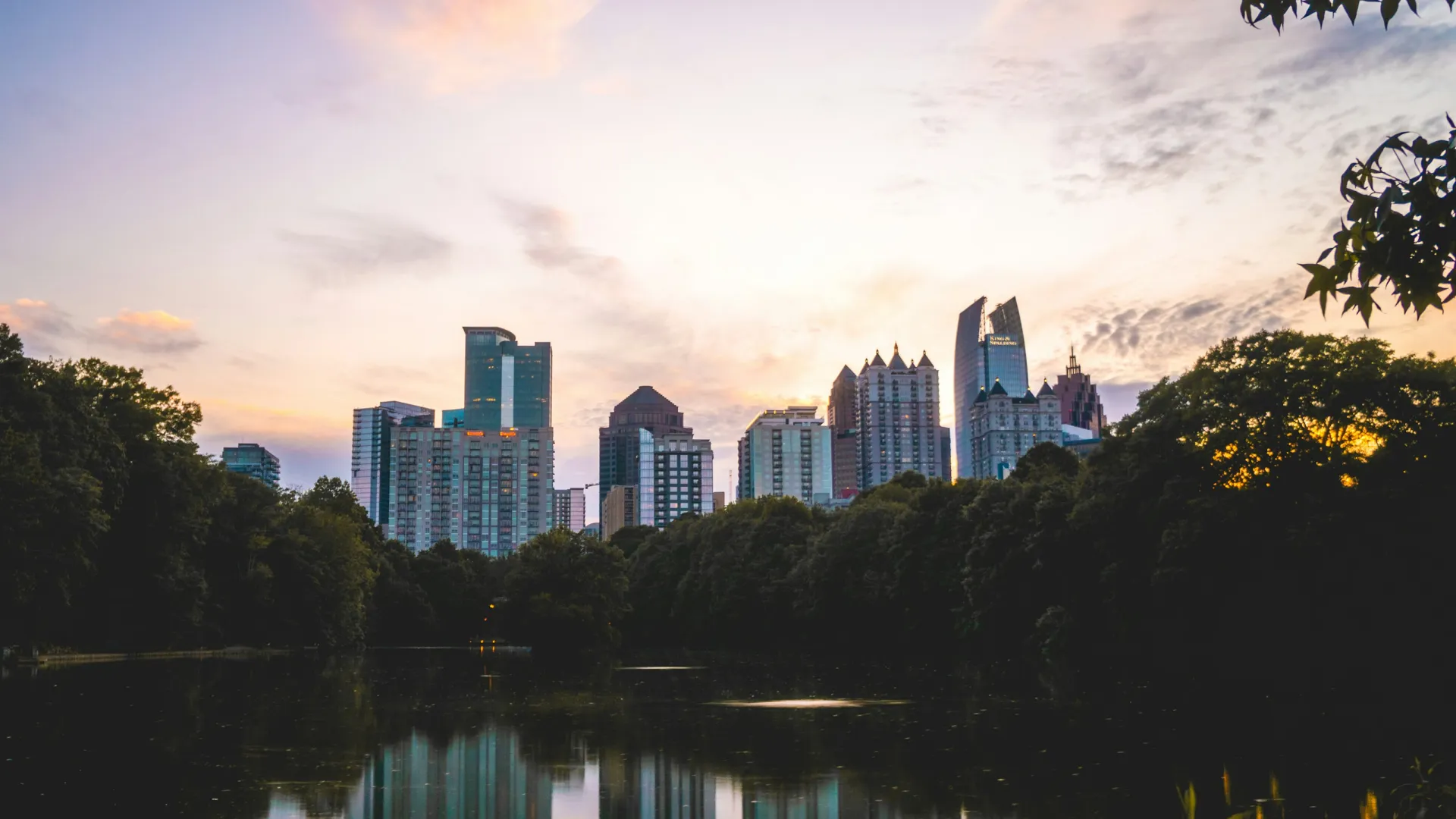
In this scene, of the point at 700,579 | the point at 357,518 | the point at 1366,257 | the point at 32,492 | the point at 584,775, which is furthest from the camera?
the point at 357,518

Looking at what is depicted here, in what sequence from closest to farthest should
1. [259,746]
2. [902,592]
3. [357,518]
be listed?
1. [259,746]
2. [902,592]
3. [357,518]

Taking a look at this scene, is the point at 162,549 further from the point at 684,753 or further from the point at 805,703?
the point at 684,753

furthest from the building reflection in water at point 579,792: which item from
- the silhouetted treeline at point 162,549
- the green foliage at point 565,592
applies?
the green foliage at point 565,592

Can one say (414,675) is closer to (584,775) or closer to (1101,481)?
(1101,481)

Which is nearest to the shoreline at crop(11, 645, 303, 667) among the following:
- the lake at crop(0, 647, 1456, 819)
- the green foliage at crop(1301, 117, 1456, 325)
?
the lake at crop(0, 647, 1456, 819)

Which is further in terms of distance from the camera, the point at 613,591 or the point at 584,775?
the point at 613,591

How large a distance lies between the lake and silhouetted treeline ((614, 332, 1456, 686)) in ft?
30.3

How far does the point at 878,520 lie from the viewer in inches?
3477

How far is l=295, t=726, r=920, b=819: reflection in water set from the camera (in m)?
15.8

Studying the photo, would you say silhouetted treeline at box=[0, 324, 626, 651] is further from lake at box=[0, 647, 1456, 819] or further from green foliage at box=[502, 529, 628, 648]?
lake at box=[0, 647, 1456, 819]

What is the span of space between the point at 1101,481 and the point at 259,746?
37397mm

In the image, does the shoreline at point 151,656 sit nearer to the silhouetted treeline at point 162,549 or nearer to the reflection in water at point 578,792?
the silhouetted treeline at point 162,549

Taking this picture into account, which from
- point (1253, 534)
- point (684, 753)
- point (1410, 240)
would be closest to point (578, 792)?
point (684, 753)

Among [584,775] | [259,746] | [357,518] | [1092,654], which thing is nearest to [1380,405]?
[1092,654]
